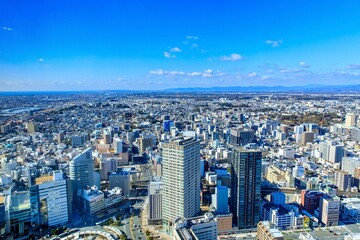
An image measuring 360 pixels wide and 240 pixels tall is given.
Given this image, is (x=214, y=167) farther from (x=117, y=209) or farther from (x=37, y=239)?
(x=37, y=239)

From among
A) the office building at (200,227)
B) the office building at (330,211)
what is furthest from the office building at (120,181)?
the office building at (330,211)

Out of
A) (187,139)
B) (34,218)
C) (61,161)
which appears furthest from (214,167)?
(34,218)

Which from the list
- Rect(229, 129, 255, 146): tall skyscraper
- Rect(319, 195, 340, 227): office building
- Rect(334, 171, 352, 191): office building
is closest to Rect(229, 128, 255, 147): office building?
Rect(229, 129, 255, 146): tall skyscraper

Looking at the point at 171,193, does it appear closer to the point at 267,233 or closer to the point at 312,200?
the point at 267,233

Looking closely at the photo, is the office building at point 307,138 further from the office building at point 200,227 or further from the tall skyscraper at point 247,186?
the office building at point 200,227

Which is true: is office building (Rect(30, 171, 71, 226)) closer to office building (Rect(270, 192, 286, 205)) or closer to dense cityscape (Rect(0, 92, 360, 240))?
dense cityscape (Rect(0, 92, 360, 240))

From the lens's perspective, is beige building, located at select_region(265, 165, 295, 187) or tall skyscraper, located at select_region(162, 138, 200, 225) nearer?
tall skyscraper, located at select_region(162, 138, 200, 225)
